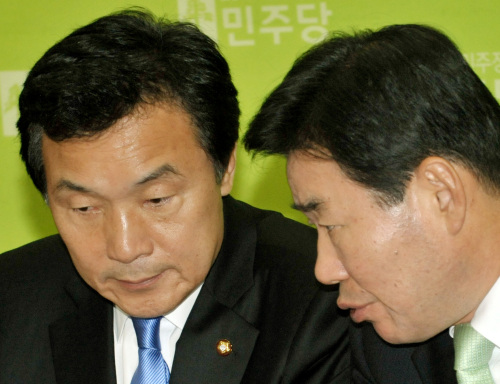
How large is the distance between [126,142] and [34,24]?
1189 mm

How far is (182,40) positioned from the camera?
1.74 metres

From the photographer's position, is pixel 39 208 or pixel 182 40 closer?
pixel 182 40

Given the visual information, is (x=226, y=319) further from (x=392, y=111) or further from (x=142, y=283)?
(x=392, y=111)

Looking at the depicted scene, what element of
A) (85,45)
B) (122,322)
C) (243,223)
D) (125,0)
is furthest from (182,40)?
(125,0)

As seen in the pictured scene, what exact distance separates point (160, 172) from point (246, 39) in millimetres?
1066

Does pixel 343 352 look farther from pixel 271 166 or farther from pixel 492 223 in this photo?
pixel 271 166

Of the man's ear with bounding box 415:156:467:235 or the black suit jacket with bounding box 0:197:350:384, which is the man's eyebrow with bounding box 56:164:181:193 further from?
the man's ear with bounding box 415:156:467:235

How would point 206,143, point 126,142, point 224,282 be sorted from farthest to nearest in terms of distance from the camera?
point 224,282 → point 206,143 → point 126,142

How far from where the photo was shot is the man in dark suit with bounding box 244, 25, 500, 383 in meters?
1.37

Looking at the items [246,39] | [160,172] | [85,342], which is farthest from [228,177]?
[246,39]

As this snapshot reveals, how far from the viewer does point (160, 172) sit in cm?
159

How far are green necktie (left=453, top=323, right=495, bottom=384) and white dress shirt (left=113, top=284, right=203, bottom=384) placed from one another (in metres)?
0.61

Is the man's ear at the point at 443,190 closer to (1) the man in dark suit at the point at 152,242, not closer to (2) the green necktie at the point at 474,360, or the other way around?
(2) the green necktie at the point at 474,360

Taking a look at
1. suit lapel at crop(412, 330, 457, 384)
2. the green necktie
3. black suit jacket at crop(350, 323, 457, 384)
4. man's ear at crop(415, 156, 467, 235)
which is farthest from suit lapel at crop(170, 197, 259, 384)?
man's ear at crop(415, 156, 467, 235)
